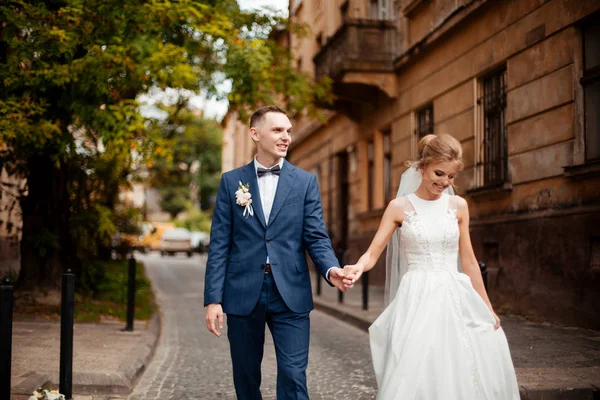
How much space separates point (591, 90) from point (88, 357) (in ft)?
22.4

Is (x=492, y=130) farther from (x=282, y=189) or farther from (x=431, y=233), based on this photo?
(x=282, y=189)

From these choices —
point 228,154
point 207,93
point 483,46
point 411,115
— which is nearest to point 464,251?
point 483,46

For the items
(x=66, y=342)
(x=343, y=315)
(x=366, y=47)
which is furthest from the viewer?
(x=366, y=47)

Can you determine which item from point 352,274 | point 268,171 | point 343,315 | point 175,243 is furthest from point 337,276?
point 175,243

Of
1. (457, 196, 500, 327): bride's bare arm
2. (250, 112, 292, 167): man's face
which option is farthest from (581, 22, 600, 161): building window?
(250, 112, 292, 167): man's face

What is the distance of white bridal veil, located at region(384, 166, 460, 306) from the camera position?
5051 millimetres

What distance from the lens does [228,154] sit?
209 feet

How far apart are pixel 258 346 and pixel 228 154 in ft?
197

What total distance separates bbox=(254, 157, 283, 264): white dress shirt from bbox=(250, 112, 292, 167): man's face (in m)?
0.13

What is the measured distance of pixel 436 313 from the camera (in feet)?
14.0

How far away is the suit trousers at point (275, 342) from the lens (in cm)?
401

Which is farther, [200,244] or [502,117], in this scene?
[200,244]

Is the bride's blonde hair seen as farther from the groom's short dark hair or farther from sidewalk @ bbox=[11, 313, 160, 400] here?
sidewalk @ bbox=[11, 313, 160, 400]

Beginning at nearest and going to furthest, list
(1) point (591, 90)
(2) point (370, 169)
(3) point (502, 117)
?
(1) point (591, 90) → (3) point (502, 117) → (2) point (370, 169)
